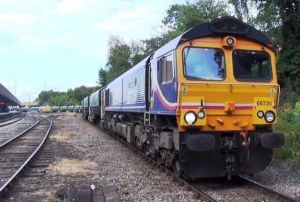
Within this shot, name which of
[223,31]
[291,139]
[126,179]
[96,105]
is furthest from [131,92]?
[96,105]

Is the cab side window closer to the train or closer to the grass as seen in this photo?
the train

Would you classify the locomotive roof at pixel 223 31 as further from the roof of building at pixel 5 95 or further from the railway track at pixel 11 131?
the roof of building at pixel 5 95

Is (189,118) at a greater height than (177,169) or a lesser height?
greater

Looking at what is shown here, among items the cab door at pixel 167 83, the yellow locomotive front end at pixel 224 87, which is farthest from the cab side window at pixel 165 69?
the yellow locomotive front end at pixel 224 87

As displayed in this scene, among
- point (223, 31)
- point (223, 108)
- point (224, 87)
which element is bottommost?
point (223, 108)

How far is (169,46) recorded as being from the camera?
11109mm

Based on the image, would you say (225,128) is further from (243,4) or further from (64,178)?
(243,4)

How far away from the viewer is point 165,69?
11.3 meters

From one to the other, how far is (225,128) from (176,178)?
5.64 ft

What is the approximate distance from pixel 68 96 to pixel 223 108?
513 feet

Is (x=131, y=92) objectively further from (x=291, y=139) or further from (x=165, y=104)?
(x=165, y=104)

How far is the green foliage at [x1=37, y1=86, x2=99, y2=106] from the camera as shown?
148 m

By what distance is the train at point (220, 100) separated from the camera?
33.3ft

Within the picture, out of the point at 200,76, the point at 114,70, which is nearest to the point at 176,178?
the point at 200,76
